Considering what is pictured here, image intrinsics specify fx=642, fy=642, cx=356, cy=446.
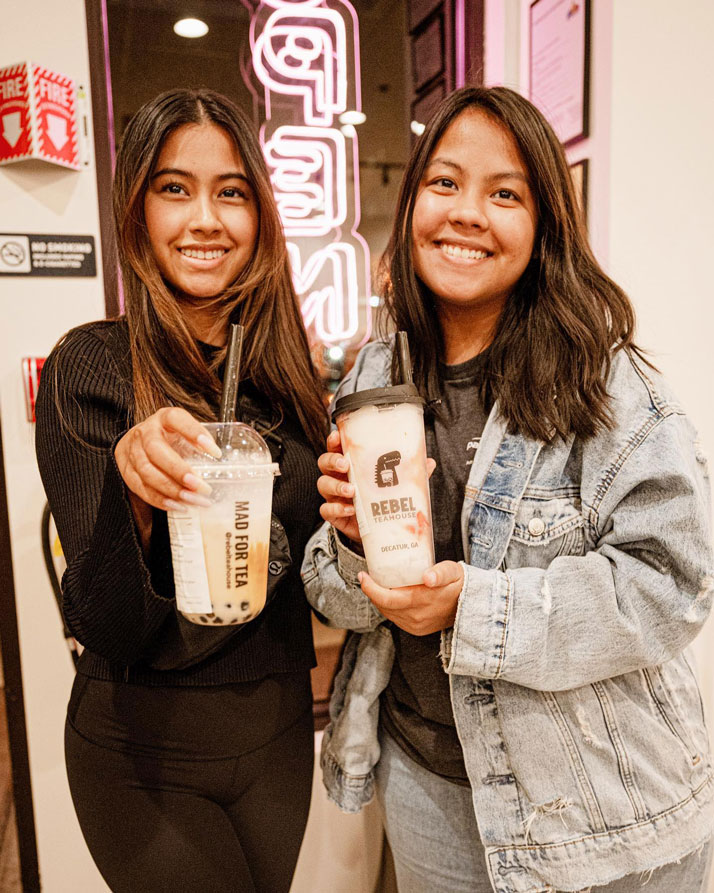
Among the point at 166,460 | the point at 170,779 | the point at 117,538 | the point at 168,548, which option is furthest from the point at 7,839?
the point at 166,460

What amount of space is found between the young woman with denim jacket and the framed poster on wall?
1017 millimetres

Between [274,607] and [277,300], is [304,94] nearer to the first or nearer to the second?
[277,300]

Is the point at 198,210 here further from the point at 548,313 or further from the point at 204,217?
the point at 548,313

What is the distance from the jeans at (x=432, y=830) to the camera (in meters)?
1.20

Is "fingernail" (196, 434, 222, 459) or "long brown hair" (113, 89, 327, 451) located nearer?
"fingernail" (196, 434, 222, 459)

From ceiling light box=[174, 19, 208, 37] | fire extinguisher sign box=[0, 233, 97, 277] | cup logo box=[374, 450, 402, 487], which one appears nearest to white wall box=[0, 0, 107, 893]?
fire extinguisher sign box=[0, 233, 97, 277]

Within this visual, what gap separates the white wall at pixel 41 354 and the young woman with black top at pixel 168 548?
0.55 meters

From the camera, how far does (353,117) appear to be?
82.7 inches

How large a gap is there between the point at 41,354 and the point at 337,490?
1.17m

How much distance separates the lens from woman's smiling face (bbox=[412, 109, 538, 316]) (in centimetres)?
114

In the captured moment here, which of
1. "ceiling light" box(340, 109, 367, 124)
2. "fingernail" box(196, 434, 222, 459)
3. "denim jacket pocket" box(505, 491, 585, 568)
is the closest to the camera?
"fingernail" box(196, 434, 222, 459)

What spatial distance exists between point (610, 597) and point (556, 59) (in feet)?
5.84

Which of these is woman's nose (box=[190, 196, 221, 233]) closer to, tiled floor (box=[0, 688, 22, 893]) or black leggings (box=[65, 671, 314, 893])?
black leggings (box=[65, 671, 314, 893])

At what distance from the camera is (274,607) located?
A: 51.7 inches
